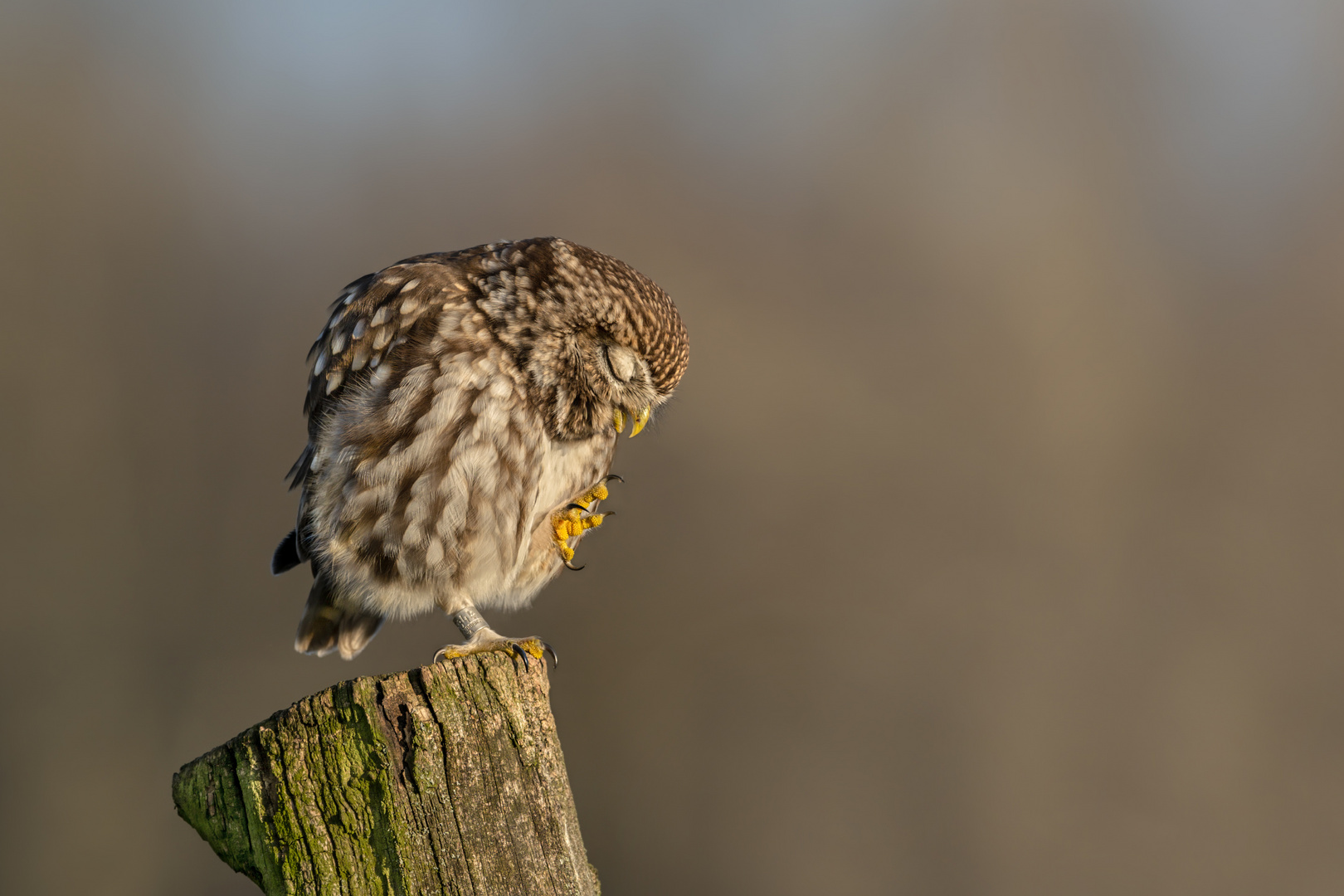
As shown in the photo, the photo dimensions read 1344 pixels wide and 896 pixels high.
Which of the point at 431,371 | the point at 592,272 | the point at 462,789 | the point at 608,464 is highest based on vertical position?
the point at 592,272

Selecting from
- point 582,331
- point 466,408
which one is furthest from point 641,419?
point 466,408

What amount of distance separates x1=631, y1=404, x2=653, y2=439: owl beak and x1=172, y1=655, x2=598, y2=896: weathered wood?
152 cm

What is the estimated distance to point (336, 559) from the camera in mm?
2889

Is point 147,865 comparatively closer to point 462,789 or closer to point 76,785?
point 76,785

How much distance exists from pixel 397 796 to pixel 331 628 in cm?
188

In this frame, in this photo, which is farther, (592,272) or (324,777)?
(592,272)

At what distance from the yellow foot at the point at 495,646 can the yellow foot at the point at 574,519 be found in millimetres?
540

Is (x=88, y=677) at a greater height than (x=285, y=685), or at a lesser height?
greater

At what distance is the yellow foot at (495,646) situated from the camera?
7.85ft

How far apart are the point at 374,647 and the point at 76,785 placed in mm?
2688

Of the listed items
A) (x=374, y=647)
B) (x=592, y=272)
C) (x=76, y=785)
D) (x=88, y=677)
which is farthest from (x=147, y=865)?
(x=592, y=272)

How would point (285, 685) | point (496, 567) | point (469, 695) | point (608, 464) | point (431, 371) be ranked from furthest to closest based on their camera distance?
1. point (285, 685)
2. point (608, 464)
3. point (496, 567)
4. point (431, 371)
5. point (469, 695)

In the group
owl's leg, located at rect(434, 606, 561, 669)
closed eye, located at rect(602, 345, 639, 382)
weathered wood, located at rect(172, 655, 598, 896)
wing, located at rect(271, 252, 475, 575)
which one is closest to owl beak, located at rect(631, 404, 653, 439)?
closed eye, located at rect(602, 345, 639, 382)

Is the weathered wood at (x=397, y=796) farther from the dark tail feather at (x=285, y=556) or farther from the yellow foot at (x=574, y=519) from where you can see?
the dark tail feather at (x=285, y=556)
